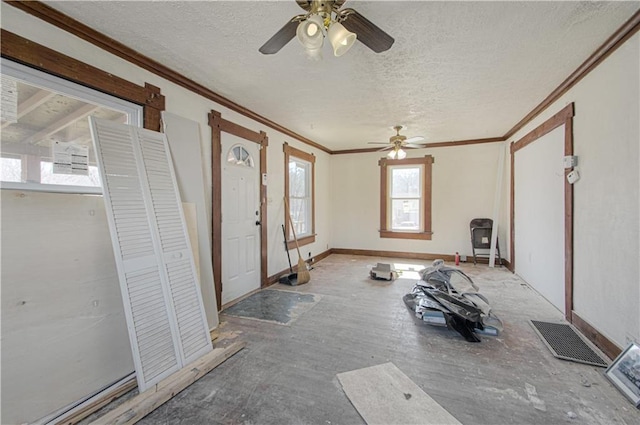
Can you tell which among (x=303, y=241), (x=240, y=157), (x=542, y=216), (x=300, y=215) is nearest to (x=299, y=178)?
(x=300, y=215)

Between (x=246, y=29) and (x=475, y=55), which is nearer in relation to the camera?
(x=246, y=29)

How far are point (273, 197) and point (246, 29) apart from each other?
267 cm

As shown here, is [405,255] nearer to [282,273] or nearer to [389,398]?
[282,273]

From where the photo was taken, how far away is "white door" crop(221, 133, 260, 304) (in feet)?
11.0

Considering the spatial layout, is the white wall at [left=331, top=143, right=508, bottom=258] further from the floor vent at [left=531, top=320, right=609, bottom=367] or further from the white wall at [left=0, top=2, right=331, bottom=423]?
the white wall at [left=0, top=2, right=331, bottom=423]

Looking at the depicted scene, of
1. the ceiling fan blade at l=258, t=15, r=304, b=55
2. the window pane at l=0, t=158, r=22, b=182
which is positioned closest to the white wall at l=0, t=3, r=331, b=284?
the window pane at l=0, t=158, r=22, b=182

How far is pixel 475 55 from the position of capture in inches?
91.1

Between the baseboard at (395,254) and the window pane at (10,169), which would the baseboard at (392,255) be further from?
the window pane at (10,169)

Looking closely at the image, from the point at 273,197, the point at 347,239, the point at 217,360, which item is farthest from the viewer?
the point at 347,239

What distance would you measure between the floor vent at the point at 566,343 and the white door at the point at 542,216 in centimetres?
50

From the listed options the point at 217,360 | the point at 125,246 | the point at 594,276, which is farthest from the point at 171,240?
the point at 594,276

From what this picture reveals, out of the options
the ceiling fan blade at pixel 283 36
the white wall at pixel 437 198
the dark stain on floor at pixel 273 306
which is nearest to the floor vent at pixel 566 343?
the dark stain on floor at pixel 273 306

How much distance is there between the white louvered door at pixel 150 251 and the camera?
6.22 feet

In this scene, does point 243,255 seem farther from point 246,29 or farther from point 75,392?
point 246,29
